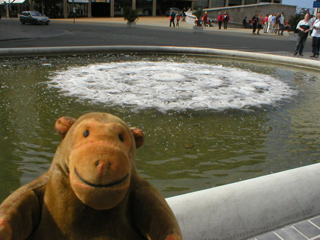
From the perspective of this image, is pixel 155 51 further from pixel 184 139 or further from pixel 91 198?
pixel 91 198

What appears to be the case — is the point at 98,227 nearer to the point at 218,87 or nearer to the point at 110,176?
the point at 110,176

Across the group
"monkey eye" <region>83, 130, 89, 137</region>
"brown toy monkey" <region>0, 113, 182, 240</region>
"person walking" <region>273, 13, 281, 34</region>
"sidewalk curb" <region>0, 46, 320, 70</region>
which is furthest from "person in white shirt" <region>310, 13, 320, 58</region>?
"person walking" <region>273, 13, 281, 34</region>

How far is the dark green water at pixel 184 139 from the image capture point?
11.4 ft

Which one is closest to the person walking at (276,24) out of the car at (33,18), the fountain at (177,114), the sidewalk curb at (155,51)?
the sidewalk curb at (155,51)

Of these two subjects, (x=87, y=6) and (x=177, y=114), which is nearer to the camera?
(x=177, y=114)

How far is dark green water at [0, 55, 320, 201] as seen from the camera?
346cm

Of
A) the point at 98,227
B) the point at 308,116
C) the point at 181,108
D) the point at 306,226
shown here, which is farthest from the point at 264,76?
the point at 98,227

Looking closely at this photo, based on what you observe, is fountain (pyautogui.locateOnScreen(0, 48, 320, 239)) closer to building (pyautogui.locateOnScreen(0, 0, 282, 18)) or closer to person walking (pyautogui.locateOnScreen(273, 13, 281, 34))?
person walking (pyautogui.locateOnScreen(273, 13, 281, 34))

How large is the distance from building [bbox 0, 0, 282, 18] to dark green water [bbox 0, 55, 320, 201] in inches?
1586

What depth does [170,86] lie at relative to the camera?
7.49 metres

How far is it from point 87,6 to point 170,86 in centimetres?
4650

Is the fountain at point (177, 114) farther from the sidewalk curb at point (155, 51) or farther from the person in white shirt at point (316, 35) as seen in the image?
the person in white shirt at point (316, 35)

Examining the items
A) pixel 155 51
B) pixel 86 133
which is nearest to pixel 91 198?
pixel 86 133

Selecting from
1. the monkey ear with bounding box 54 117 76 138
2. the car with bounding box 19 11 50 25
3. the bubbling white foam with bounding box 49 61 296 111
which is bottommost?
the bubbling white foam with bounding box 49 61 296 111
